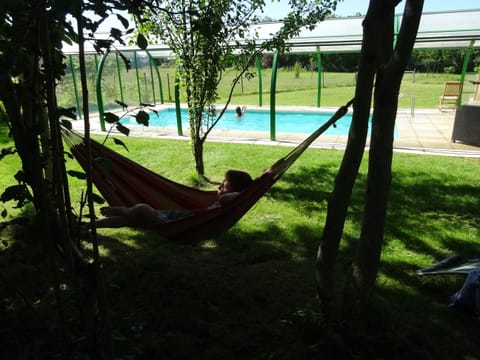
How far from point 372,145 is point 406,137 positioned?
Answer: 17.5 ft

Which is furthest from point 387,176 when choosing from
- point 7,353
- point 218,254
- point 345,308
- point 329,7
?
point 329,7

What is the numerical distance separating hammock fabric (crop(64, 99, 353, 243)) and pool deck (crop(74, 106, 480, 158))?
10.4 feet

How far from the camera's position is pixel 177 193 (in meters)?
2.96

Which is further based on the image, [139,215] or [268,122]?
[268,122]

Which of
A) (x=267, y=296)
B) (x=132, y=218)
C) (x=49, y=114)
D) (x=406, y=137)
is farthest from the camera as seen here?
(x=406, y=137)

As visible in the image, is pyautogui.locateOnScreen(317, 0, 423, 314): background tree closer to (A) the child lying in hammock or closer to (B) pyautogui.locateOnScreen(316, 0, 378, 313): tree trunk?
(B) pyautogui.locateOnScreen(316, 0, 378, 313): tree trunk

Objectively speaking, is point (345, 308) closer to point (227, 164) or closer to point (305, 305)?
point (305, 305)

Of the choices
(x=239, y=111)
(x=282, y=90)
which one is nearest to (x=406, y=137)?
(x=239, y=111)

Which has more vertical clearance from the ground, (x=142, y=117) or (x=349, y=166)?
(x=142, y=117)

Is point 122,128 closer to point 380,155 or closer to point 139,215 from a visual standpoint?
point 380,155

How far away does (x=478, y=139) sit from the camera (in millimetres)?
5605

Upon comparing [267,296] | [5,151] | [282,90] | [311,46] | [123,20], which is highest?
[311,46]

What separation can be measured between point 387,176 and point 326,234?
14.1 inches

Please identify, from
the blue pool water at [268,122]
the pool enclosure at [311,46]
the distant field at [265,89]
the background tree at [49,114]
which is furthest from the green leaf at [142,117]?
the blue pool water at [268,122]
